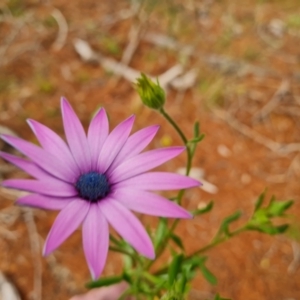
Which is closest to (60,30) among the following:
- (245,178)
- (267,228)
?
(245,178)

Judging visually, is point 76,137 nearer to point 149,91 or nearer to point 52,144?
point 52,144

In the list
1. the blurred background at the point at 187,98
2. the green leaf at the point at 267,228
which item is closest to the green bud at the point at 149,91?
the green leaf at the point at 267,228

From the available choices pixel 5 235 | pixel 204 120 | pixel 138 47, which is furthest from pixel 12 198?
pixel 138 47

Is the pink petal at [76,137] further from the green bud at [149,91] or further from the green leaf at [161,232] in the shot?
the green leaf at [161,232]

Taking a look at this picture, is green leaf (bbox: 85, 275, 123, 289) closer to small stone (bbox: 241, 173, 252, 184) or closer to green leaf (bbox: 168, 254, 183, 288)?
green leaf (bbox: 168, 254, 183, 288)

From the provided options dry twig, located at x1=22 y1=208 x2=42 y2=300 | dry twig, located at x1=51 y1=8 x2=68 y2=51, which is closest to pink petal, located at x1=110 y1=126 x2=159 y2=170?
dry twig, located at x1=22 y1=208 x2=42 y2=300

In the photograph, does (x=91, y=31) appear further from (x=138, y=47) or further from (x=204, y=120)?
(x=204, y=120)
